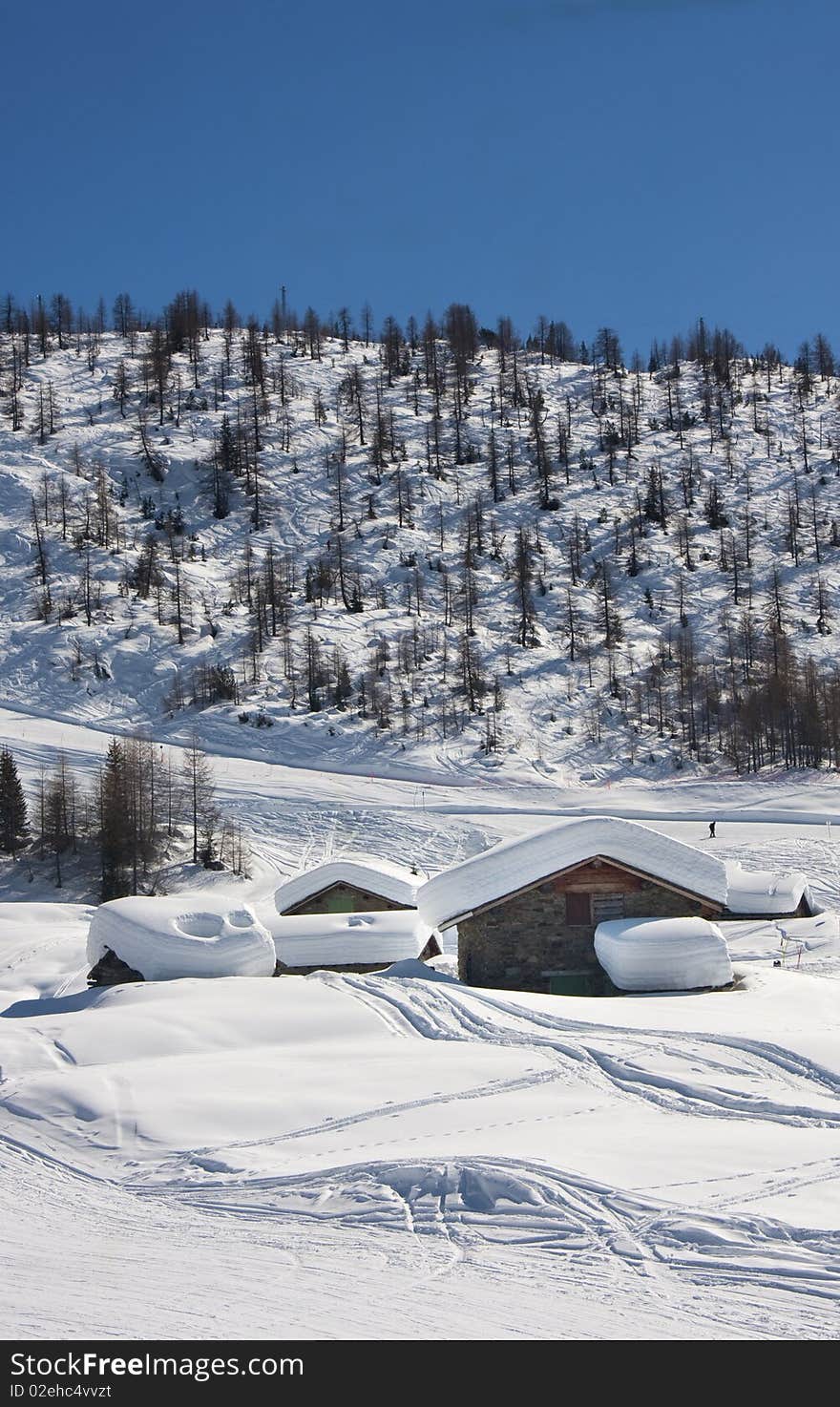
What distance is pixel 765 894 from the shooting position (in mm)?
34875

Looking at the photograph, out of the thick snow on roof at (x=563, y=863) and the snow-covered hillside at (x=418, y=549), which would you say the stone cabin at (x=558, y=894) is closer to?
the thick snow on roof at (x=563, y=863)

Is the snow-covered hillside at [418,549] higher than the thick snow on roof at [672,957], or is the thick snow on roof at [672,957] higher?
the snow-covered hillside at [418,549]

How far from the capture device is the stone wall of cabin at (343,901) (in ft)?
104

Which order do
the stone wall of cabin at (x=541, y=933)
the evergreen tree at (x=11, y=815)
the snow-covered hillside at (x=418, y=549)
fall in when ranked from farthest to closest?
the snow-covered hillside at (x=418, y=549) → the evergreen tree at (x=11, y=815) → the stone wall of cabin at (x=541, y=933)

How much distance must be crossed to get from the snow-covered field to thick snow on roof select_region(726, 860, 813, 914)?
15.8m

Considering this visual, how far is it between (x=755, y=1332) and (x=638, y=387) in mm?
122624

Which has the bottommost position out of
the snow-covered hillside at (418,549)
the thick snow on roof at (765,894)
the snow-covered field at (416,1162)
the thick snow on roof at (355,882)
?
the thick snow on roof at (765,894)

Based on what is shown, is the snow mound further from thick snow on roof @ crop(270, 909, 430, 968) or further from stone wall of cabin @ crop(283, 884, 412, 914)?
stone wall of cabin @ crop(283, 884, 412, 914)

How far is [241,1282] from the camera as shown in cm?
754

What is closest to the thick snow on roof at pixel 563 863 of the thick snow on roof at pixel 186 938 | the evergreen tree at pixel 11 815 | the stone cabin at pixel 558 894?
the stone cabin at pixel 558 894

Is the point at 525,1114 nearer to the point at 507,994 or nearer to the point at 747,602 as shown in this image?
the point at 507,994

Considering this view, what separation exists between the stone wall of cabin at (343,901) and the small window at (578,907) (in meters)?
10.5

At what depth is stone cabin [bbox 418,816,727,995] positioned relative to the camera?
21469 mm

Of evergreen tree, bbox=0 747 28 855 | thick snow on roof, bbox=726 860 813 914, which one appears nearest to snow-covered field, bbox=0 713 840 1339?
thick snow on roof, bbox=726 860 813 914
